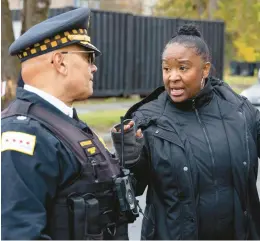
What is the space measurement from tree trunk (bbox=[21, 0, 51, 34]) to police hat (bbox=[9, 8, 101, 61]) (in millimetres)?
8721

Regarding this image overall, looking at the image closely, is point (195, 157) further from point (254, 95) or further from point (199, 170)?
point (254, 95)

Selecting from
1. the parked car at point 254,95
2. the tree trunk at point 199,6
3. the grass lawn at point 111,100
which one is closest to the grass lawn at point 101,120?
the parked car at point 254,95

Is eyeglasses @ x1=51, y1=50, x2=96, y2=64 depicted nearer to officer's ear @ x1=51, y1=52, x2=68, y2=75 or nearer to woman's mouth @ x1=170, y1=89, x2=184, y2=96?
officer's ear @ x1=51, y1=52, x2=68, y2=75

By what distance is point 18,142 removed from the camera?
228 centimetres

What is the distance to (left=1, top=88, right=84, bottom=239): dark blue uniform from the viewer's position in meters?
2.26

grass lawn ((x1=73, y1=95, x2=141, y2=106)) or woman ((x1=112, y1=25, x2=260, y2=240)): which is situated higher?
woman ((x1=112, y1=25, x2=260, y2=240))

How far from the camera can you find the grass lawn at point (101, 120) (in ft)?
42.2

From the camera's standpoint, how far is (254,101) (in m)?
11.0

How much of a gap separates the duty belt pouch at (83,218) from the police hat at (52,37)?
0.59 metres

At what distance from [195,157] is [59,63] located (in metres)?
1.01

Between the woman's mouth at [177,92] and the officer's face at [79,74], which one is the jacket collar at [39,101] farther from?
the woman's mouth at [177,92]

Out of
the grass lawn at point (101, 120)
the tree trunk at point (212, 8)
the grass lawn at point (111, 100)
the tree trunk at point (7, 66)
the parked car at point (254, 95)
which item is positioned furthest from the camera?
the tree trunk at point (212, 8)

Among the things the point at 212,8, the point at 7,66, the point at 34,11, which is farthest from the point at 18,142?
the point at 212,8

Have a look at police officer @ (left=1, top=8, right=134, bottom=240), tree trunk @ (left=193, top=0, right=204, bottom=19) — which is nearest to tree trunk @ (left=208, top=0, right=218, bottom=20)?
tree trunk @ (left=193, top=0, right=204, bottom=19)
